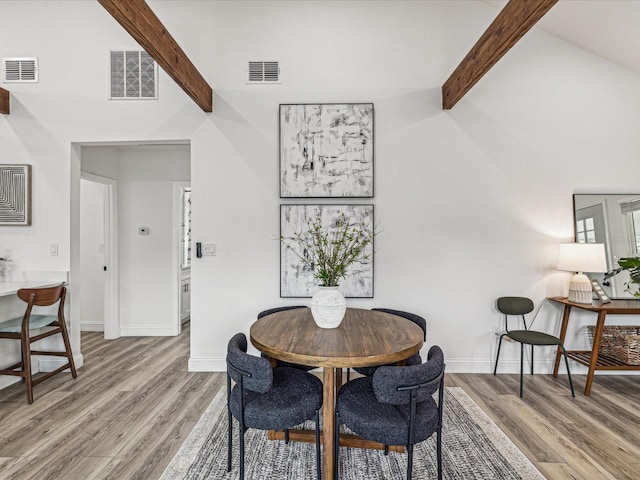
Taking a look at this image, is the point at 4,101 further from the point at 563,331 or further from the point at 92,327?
the point at 563,331

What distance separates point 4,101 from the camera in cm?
320

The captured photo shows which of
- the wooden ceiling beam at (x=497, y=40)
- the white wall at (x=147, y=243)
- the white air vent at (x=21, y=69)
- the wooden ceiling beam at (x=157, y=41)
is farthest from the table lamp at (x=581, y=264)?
the white air vent at (x=21, y=69)

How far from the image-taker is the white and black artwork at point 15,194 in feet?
10.6

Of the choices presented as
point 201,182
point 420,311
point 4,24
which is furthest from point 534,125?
point 4,24

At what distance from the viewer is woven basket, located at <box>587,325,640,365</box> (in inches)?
112

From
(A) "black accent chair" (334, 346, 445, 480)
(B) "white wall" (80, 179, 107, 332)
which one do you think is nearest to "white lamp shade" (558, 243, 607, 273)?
(A) "black accent chair" (334, 346, 445, 480)

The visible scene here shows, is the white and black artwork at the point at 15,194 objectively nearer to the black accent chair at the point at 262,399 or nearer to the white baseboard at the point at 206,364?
the white baseboard at the point at 206,364

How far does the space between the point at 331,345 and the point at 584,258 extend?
260 centimetres

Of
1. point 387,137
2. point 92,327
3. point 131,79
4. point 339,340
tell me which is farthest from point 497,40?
point 92,327

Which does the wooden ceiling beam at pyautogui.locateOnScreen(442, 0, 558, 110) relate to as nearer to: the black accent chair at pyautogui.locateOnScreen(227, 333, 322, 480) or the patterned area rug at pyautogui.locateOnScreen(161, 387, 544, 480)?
the black accent chair at pyautogui.locateOnScreen(227, 333, 322, 480)

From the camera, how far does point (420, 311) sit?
3.20m

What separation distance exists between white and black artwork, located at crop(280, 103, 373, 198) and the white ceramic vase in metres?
1.40

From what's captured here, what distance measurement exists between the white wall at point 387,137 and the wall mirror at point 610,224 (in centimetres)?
11

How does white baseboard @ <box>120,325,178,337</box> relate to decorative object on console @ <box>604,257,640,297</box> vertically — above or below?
below
